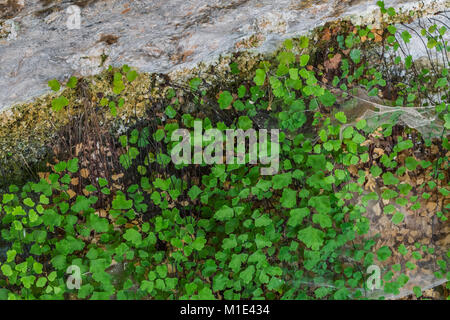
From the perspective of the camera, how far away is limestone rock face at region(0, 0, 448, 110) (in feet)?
7.85

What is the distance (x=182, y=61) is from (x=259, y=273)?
58.9 inches

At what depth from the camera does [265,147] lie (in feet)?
8.16

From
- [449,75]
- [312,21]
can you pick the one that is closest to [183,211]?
[312,21]

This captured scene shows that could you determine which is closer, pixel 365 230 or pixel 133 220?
pixel 365 230

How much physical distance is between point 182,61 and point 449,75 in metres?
1.89

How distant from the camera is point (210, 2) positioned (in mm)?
2490

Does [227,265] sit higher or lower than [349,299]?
higher

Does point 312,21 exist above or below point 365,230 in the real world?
above

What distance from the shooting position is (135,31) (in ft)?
8.25

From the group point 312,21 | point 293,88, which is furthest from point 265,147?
point 312,21

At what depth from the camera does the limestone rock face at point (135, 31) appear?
2393 mm

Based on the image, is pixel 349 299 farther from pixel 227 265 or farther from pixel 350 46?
pixel 350 46

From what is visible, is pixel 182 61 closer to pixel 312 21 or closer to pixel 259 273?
pixel 312 21

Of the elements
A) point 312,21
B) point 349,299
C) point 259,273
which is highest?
point 312,21
